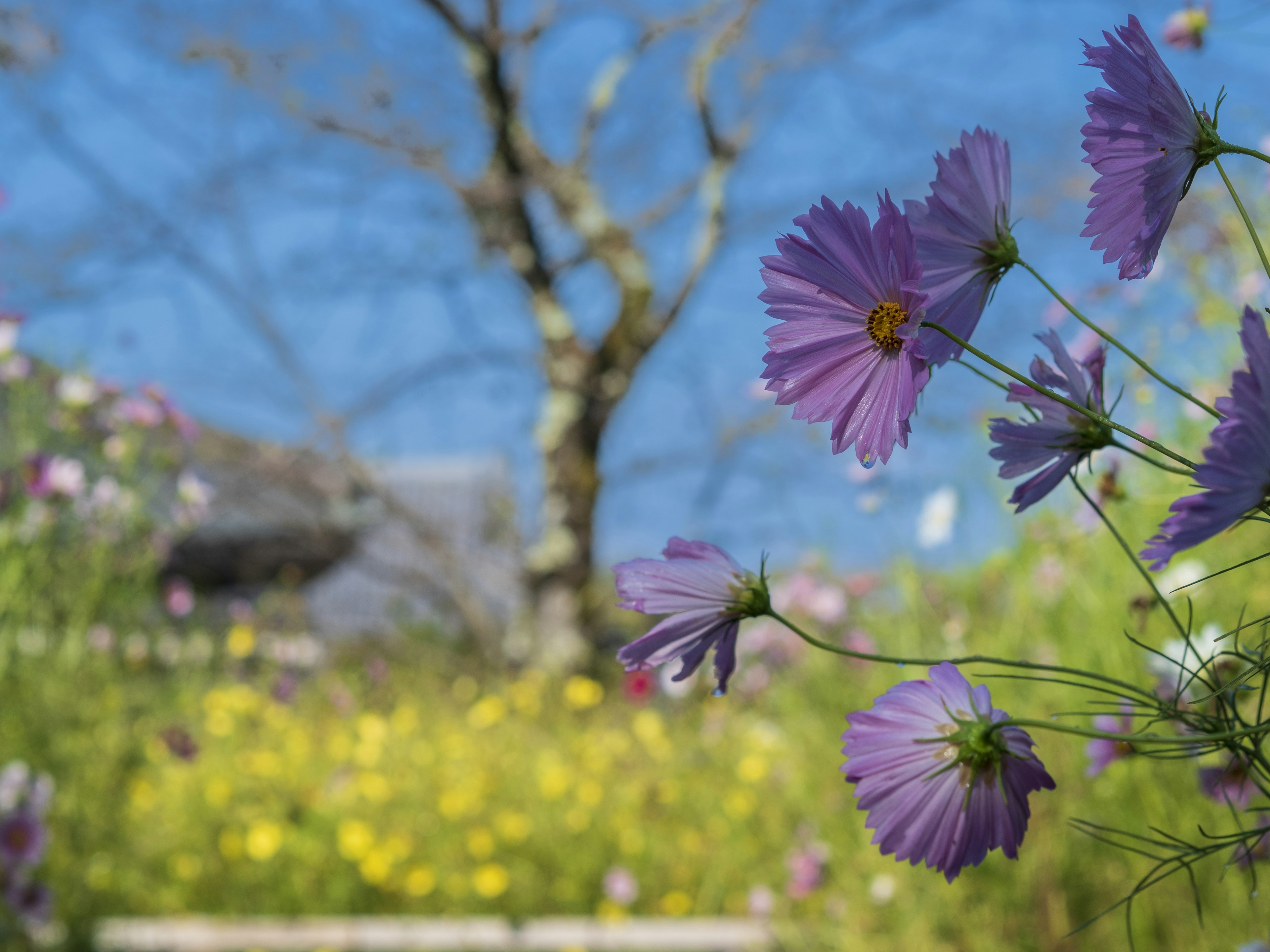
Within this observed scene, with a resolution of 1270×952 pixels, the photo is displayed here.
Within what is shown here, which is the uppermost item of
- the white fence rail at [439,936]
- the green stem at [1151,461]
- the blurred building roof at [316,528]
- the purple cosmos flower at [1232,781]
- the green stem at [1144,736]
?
the blurred building roof at [316,528]

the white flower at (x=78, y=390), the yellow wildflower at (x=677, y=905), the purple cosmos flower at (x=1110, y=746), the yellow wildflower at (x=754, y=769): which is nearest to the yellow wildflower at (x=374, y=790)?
the yellow wildflower at (x=677, y=905)

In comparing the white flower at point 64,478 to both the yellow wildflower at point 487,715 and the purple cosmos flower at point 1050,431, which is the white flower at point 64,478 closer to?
the yellow wildflower at point 487,715

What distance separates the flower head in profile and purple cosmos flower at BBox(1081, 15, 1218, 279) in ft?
3.01

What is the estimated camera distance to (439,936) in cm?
231

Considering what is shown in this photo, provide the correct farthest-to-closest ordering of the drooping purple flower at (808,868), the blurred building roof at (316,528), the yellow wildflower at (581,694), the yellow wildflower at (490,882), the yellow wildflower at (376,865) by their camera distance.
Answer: the blurred building roof at (316,528)
the yellow wildflower at (581,694)
the yellow wildflower at (376,865)
the yellow wildflower at (490,882)
the drooping purple flower at (808,868)

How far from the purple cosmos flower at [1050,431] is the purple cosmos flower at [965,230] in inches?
2.2

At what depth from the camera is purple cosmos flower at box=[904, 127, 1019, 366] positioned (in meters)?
0.54

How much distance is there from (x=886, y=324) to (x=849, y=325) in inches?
0.7

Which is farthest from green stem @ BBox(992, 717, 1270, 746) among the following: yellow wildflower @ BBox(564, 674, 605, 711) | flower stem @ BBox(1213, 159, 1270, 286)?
yellow wildflower @ BBox(564, 674, 605, 711)

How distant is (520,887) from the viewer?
2.69 metres

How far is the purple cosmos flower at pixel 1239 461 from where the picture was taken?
1.23 feet

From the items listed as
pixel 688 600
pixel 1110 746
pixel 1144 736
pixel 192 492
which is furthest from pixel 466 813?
pixel 1144 736

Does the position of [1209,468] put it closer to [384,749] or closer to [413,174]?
Result: [384,749]

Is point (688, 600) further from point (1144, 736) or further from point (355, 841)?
point (355, 841)
